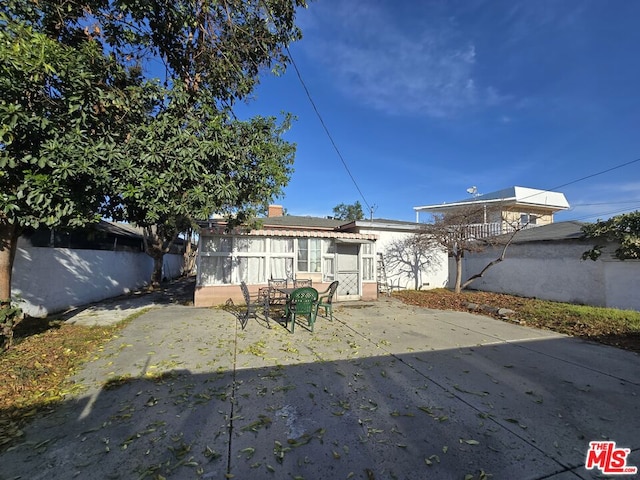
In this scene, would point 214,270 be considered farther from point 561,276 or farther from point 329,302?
point 561,276

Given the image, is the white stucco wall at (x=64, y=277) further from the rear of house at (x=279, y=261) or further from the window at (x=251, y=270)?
the window at (x=251, y=270)

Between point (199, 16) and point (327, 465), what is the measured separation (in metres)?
8.16

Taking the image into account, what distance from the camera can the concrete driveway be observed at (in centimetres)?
233

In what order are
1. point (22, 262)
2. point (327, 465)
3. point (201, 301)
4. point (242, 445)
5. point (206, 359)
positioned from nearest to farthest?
1. point (327, 465)
2. point (242, 445)
3. point (206, 359)
4. point (22, 262)
5. point (201, 301)

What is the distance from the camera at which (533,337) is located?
6.29 metres

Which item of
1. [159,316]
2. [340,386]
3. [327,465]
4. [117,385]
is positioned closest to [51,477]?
[117,385]

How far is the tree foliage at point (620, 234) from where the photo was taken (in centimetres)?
815

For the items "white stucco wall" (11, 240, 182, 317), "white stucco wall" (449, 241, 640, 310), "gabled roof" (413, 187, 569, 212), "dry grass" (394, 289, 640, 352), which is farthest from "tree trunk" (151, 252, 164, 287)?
"gabled roof" (413, 187, 569, 212)

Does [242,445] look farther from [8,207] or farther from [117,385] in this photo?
[8,207]

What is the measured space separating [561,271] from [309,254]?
9.77 meters

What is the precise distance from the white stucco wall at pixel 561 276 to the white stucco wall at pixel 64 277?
48.7 ft

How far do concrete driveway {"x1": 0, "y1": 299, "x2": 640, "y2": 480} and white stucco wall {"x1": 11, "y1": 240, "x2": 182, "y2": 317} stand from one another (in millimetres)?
3030

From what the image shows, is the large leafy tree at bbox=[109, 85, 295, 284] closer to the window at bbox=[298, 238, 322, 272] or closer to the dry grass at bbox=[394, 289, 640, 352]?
the window at bbox=[298, 238, 322, 272]

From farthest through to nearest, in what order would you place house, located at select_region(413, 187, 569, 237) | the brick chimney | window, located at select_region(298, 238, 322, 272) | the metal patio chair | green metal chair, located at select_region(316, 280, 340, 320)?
the brick chimney, house, located at select_region(413, 187, 569, 237), window, located at select_region(298, 238, 322, 272), green metal chair, located at select_region(316, 280, 340, 320), the metal patio chair
